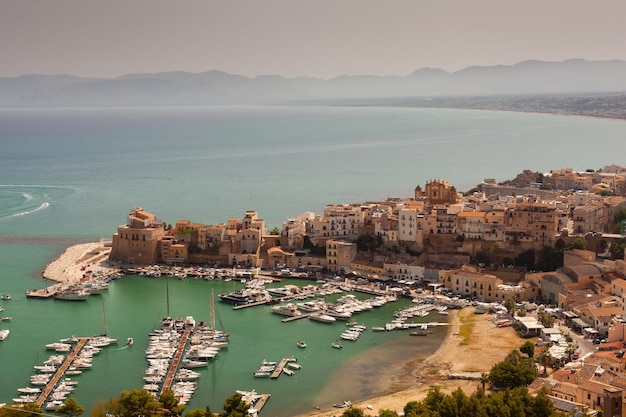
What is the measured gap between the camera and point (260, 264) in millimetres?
31547

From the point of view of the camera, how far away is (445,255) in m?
29.6

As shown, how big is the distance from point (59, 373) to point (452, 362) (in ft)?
28.9

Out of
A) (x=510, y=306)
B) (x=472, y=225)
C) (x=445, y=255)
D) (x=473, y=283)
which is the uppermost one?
(x=472, y=225)

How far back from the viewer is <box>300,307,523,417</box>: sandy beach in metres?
18.9

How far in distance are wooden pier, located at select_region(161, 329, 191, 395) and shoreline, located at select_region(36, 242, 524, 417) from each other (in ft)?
10.4

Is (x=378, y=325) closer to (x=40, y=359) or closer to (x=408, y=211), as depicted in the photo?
(x=408, y=211)

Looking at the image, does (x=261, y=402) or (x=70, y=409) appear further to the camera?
(x=261, y=402)

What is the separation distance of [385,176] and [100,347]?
37.4 meters

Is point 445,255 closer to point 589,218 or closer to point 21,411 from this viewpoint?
point 589,218

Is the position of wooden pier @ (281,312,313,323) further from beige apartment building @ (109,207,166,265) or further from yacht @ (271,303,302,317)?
beige apartment building @ (109,207,166,265)

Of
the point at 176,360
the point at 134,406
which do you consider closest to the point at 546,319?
the point at 176,360

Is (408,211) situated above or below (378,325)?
above

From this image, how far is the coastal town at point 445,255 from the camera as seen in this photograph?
24.4 m

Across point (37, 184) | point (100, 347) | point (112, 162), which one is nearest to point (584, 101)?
point (112, 162)
